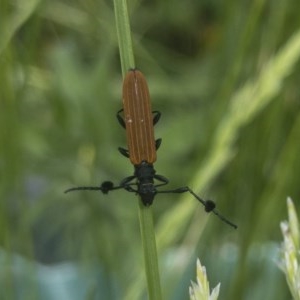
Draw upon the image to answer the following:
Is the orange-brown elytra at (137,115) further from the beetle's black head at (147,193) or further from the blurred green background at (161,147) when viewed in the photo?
the blurred green background at (161,147)

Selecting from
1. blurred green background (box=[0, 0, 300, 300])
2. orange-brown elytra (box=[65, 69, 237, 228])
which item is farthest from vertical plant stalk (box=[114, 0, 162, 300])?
blurred green background (box=[0, 0, 300, 300])

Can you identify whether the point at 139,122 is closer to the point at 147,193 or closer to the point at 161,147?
the point at 147,193

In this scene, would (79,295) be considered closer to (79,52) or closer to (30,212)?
(30,212)

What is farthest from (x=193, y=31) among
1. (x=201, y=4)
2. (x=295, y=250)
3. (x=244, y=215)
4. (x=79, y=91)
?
(x=295, y=250)

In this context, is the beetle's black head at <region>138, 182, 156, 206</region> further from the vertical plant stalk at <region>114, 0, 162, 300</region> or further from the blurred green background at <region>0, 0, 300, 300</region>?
the blurred green background at <region>0, 0, 300, 300</region>

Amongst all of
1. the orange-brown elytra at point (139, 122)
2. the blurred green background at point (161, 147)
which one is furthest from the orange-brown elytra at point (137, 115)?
the blurred green background at point (161, 147)

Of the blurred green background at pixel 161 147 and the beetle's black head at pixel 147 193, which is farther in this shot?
the blurred green background at pixel 161 147
